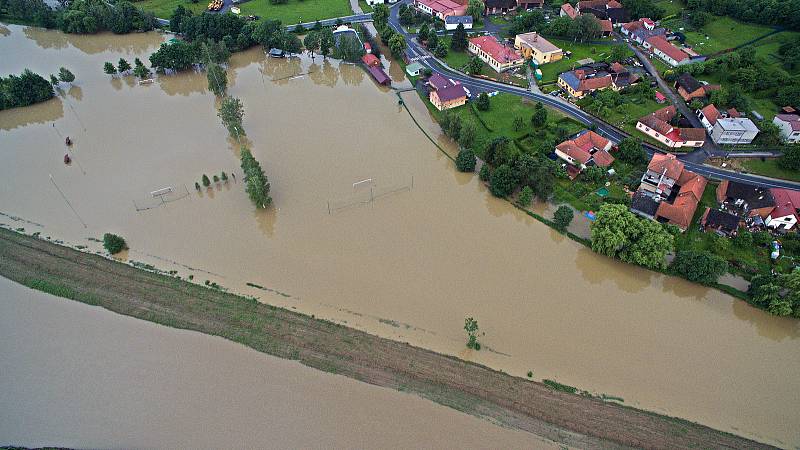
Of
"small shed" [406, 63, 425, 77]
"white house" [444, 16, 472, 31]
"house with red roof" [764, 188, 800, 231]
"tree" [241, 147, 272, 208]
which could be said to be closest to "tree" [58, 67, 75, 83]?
"tree" [241, 147, 272, 208]

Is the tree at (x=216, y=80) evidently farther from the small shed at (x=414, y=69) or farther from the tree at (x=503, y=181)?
the tree at (x=503, y=181)

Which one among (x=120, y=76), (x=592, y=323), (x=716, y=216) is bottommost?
(x=120, y=76)

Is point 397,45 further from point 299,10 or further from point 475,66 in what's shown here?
point 299,10

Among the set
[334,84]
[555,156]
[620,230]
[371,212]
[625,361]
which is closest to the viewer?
[625,361]

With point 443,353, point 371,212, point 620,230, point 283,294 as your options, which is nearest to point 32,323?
point 283,294

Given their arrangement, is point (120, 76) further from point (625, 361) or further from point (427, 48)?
point (625, 361)

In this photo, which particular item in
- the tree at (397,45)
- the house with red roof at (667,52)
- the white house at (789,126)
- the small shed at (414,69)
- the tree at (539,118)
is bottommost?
the small shed at (414,69)

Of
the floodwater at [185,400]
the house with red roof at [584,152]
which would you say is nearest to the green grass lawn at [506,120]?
the house with red roof at [584,152]
